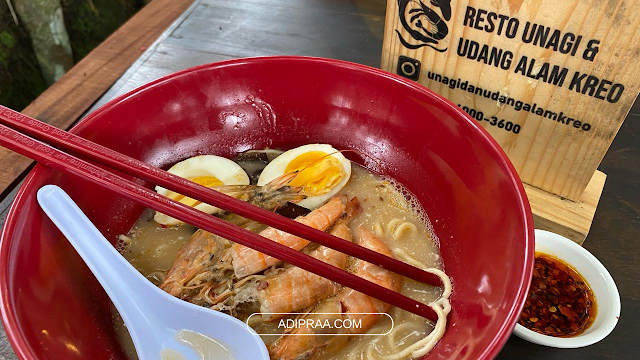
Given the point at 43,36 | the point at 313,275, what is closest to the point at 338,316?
the point at 313,275

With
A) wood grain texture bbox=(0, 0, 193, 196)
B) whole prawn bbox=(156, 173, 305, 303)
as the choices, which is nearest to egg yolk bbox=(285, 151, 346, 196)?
whole prawn bbox=(156, 173, 305, 303)

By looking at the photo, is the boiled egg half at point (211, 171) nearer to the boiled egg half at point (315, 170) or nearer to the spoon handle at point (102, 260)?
the boiled egg half at point (315, 170)

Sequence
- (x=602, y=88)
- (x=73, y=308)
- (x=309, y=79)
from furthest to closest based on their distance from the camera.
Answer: (x=309, y=79)
(x=602, y=88)
(x=73, y=308)

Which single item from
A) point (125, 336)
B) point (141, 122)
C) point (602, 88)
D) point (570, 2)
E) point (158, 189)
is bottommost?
point (125, 336)

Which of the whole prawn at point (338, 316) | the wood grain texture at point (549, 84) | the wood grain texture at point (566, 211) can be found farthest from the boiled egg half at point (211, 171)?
the wood grain texture at point (566, 211)

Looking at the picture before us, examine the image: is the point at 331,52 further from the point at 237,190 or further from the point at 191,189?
the point at 191,189

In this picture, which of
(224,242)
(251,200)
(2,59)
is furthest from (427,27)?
(2,59)

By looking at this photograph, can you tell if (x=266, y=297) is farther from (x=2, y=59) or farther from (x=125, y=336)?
(x=2, y=59)
